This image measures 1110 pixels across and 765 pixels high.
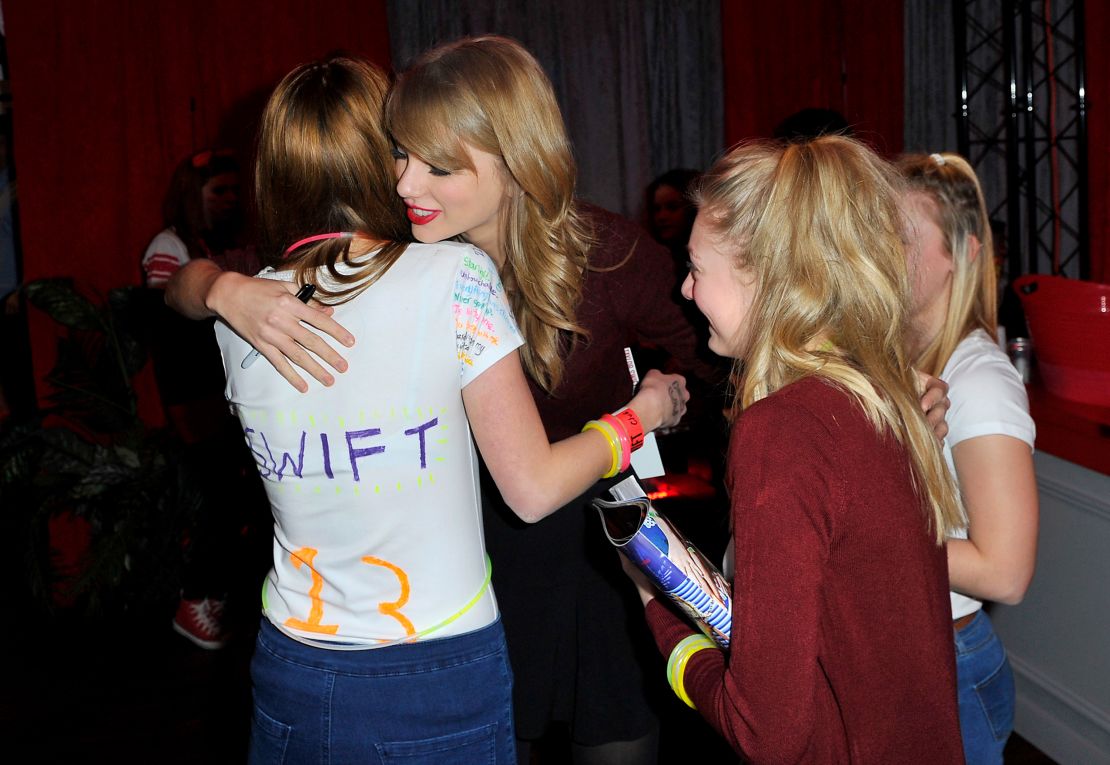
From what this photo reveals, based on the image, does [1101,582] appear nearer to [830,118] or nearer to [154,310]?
[830,118]

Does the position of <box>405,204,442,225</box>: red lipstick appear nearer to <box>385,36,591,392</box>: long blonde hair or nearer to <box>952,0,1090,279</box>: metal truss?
<box>385,36,591,392</box>: long blonde hair

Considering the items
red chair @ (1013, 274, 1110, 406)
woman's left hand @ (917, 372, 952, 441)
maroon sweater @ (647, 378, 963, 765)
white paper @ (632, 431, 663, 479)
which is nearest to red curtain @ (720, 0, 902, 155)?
red chair @ (1013, 274, 1110, 406)

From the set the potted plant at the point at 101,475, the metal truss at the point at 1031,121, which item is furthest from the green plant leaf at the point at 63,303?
the metal truss at the point at 1031,121

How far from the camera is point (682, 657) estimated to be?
3.70 feet

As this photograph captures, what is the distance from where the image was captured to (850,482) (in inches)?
38.2

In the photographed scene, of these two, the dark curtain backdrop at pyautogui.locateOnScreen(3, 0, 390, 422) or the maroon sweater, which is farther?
the dark curtain backdrop at pyautogui.locateOnScreen(3, 0, 390, 422)

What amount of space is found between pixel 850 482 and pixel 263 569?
3.20m

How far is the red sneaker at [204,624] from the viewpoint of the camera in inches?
144

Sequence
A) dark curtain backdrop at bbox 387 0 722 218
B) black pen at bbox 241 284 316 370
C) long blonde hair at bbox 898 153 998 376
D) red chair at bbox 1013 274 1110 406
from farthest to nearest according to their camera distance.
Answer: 1. dark curtain backdrop at bbox 387 0 722 218
2. red chair at bbox 1013 274 1110 406
3. long blonde hair at bbox 898 153 998 376
4. black pen at bbox 241 284 316 370

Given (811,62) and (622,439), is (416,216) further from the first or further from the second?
(811,62)

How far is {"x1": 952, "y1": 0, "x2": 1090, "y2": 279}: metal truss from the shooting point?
16.1 ft

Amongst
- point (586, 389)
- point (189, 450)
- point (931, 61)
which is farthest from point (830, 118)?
point (931, 61)

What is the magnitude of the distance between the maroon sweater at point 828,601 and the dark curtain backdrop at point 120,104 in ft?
12.6

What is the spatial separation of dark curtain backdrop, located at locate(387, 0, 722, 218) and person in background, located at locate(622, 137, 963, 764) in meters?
4.68
